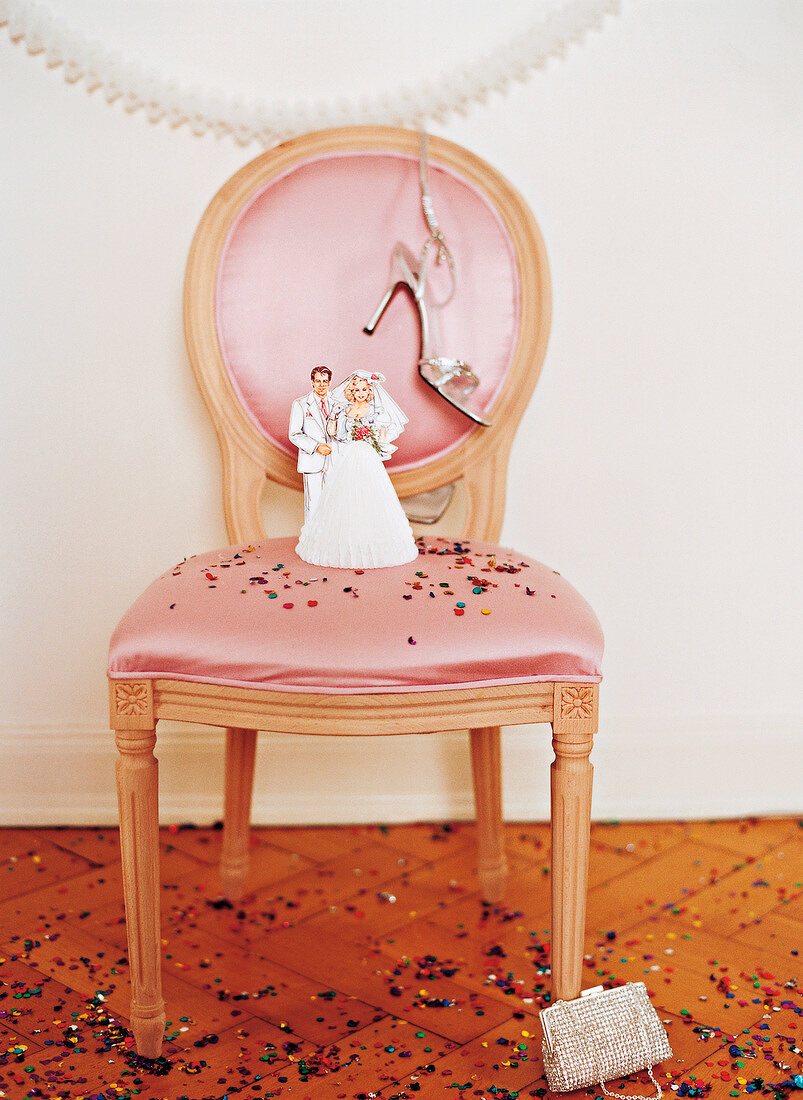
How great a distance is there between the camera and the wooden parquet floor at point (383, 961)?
3.65 ft

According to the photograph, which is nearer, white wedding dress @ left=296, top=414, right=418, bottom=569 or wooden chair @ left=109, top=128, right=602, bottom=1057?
wooden chair @ left=109, top=128, right=602, bottom=1057

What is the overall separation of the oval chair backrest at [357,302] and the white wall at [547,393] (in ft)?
0.73

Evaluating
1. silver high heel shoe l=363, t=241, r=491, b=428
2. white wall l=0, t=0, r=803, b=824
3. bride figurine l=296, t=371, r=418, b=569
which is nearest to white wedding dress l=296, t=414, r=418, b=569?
bride figurine l=296, t=371, r=418, b=569

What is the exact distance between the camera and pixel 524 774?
173 cm

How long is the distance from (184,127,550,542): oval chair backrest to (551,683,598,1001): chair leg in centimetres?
40

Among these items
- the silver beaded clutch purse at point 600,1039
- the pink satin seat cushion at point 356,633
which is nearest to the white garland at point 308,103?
the pink satin seat cushion at point 356,633

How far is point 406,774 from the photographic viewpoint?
1.72 metres

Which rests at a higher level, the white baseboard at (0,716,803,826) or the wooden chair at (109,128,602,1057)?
the wooden chair at (109,128,602,1057)

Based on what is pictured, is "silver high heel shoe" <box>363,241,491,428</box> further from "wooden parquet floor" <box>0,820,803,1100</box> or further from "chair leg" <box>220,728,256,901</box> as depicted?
"wooden parquet floor" <box>0,820,803,1100</box>

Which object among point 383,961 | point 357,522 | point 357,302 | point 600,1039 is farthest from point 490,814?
point 357,302

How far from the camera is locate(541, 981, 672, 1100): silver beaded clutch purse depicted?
1074 mm

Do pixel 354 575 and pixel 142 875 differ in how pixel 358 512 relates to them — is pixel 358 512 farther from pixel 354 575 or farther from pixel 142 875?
pixel 142 875

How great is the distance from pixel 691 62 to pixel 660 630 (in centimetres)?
84

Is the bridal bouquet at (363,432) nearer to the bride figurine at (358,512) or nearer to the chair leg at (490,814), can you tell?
the bride figurine at (358,512)
